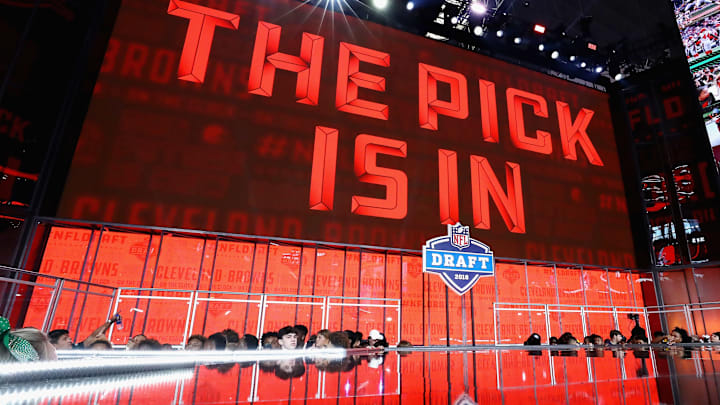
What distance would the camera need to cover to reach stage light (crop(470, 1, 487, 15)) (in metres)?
13.8

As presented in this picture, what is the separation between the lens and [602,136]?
1677cm

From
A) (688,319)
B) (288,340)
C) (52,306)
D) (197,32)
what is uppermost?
(197,32)

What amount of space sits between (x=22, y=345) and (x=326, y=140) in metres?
10.1

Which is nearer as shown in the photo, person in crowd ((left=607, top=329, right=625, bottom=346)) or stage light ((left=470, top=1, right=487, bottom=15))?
person in crowd ((left=607, top=329, right=625, bottom=346))

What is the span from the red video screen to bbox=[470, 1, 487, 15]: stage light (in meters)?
1.65

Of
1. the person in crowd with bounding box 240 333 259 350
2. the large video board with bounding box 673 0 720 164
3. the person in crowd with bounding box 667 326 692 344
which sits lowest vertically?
the person in crowd with bounding box 240 333 259 350

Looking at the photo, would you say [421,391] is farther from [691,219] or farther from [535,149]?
[691,219]

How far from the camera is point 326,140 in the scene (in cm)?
1184

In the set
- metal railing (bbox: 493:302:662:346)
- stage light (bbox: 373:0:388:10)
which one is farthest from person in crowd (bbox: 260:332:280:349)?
stage light (bbox: 373:0:388:10)

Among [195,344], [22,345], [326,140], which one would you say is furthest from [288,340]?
[326,140]

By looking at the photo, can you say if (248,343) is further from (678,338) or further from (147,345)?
(678,338)

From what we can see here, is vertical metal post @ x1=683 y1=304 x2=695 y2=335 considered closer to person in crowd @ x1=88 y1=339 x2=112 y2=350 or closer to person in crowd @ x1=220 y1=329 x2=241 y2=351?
person in crowd @ x1=220 y1=329 x2=241 y2=351

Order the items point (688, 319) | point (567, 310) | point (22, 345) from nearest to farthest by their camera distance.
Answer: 1. point (22, 345)
2. point (688, 319)
3. point (567, 310)

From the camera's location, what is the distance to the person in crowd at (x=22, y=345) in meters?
2.16
